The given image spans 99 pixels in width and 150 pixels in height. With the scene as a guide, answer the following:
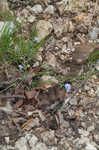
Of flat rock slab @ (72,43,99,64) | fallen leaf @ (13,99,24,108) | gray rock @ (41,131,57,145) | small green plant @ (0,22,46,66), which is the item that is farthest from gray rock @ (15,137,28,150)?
flat rock slab @ (72,43,99,64)

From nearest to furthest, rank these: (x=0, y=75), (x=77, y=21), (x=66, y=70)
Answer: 1. (x=0, y=75)
2. (x=66, y=70)
3. (x=77, y=21)

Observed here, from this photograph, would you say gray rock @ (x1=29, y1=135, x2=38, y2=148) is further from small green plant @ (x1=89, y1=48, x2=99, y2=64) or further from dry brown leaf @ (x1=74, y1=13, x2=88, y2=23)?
dry brown leaf @ (x1=74, y1=13, x2=88, y2=23)

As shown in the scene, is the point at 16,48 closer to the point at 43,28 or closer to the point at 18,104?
the point at 43,28

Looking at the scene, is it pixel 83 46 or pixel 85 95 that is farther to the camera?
pixel 83 46

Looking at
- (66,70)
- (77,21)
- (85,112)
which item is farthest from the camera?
(77,21)

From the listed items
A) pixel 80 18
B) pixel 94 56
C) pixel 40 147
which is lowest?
pixel 40 147

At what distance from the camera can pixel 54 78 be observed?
5.31ft

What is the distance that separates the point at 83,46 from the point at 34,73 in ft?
1.77

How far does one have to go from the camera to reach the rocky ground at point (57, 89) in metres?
1.34

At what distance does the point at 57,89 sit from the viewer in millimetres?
1557


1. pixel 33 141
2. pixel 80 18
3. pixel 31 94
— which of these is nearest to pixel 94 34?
pixel 80 18

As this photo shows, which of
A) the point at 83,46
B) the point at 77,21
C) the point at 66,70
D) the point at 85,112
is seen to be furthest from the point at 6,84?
the point at 77,21

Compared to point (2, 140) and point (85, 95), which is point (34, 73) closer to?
point (85, 95)

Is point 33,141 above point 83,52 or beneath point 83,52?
beneath
